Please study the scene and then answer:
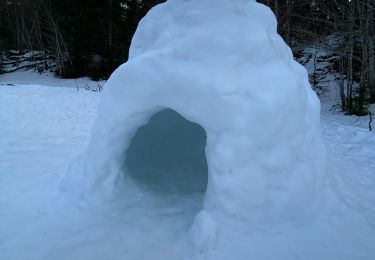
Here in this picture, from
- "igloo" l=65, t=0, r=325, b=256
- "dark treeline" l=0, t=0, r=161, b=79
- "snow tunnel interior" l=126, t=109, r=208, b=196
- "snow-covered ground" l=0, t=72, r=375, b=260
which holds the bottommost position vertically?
"snow-covered ground" l=0, t=72, r=375, b=260

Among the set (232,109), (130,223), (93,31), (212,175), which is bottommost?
(130,223)

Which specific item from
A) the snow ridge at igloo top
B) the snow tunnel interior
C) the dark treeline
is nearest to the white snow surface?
the snow ridge at igloo top

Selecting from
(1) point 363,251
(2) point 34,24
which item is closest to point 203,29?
(1) point 363,251

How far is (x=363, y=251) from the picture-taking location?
2.36m

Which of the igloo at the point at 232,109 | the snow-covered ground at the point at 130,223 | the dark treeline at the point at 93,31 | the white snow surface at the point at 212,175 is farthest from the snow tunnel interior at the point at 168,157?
the dark treeline at the point at 93,31

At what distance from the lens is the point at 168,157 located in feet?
14.1

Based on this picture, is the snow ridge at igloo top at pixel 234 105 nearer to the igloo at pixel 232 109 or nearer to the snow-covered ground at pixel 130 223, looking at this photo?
the igloo at pixel 232 109

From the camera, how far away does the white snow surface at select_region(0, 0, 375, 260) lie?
7.84 ft

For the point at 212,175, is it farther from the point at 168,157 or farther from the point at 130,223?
the point at 168,157

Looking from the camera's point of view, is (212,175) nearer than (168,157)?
Yes

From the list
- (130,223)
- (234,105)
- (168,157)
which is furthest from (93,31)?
(234,105)

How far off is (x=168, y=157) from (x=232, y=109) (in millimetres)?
2074

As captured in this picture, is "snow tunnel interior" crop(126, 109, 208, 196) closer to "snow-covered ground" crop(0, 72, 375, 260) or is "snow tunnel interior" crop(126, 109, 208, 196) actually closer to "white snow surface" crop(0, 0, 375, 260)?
"white snow surface" crop(0, 0, 375, 260)

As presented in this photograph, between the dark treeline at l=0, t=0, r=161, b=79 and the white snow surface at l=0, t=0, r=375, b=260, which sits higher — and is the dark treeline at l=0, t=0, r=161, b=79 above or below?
above
